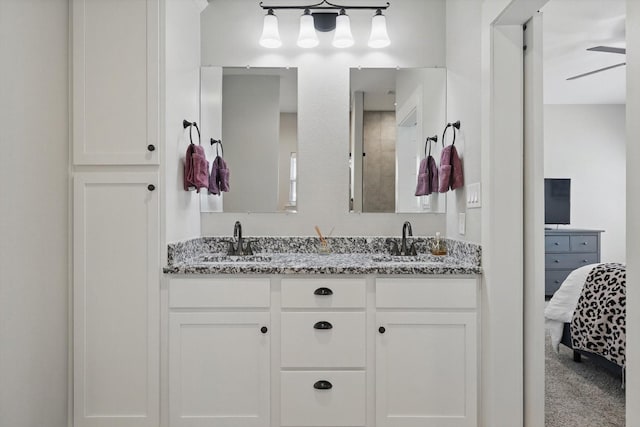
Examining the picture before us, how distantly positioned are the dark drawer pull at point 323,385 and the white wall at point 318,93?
0.91m

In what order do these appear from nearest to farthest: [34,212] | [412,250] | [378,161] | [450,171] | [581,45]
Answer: [34,212] < [450,171] < [412,250] < [378,161] < [581,45]

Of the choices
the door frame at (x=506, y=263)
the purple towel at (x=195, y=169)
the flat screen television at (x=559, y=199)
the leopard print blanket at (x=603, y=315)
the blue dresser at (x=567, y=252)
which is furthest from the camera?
the flat screen television at (x=559, y=199)

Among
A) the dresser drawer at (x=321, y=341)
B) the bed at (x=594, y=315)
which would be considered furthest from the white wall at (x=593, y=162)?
the dresser drawer at (x=321, y=341)

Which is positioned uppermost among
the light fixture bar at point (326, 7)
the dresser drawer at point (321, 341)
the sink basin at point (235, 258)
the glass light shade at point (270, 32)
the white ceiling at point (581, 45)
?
the white ceiling at point (581, 45)

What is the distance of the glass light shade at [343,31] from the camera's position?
2465 mm

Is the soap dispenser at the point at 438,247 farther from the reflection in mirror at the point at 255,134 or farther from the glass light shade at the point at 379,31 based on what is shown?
the glass light shade at the point at 379,31

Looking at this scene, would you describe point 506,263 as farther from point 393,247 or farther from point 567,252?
point 567,252

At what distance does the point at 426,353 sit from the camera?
197 cm

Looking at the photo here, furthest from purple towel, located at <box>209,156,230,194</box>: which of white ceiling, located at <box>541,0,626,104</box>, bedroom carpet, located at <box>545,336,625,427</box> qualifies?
white ceiling, located at <box>541,0,626,104</box>

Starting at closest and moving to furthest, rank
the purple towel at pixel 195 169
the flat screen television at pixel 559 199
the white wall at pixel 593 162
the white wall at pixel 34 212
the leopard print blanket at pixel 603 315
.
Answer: the white wall at pixel 34 212, the purple towel at pixel 195 169, the leopard print blanket at pixel 603 315, the flat screen television at pixel 559 199, the white wall at pixel 593 162

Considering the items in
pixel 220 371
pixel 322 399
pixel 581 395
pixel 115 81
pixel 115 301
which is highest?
pixel 115 81

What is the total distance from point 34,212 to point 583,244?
18.3 ft

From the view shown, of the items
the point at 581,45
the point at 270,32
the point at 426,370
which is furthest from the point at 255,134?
the point at 581,45

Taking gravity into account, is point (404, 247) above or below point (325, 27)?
below
